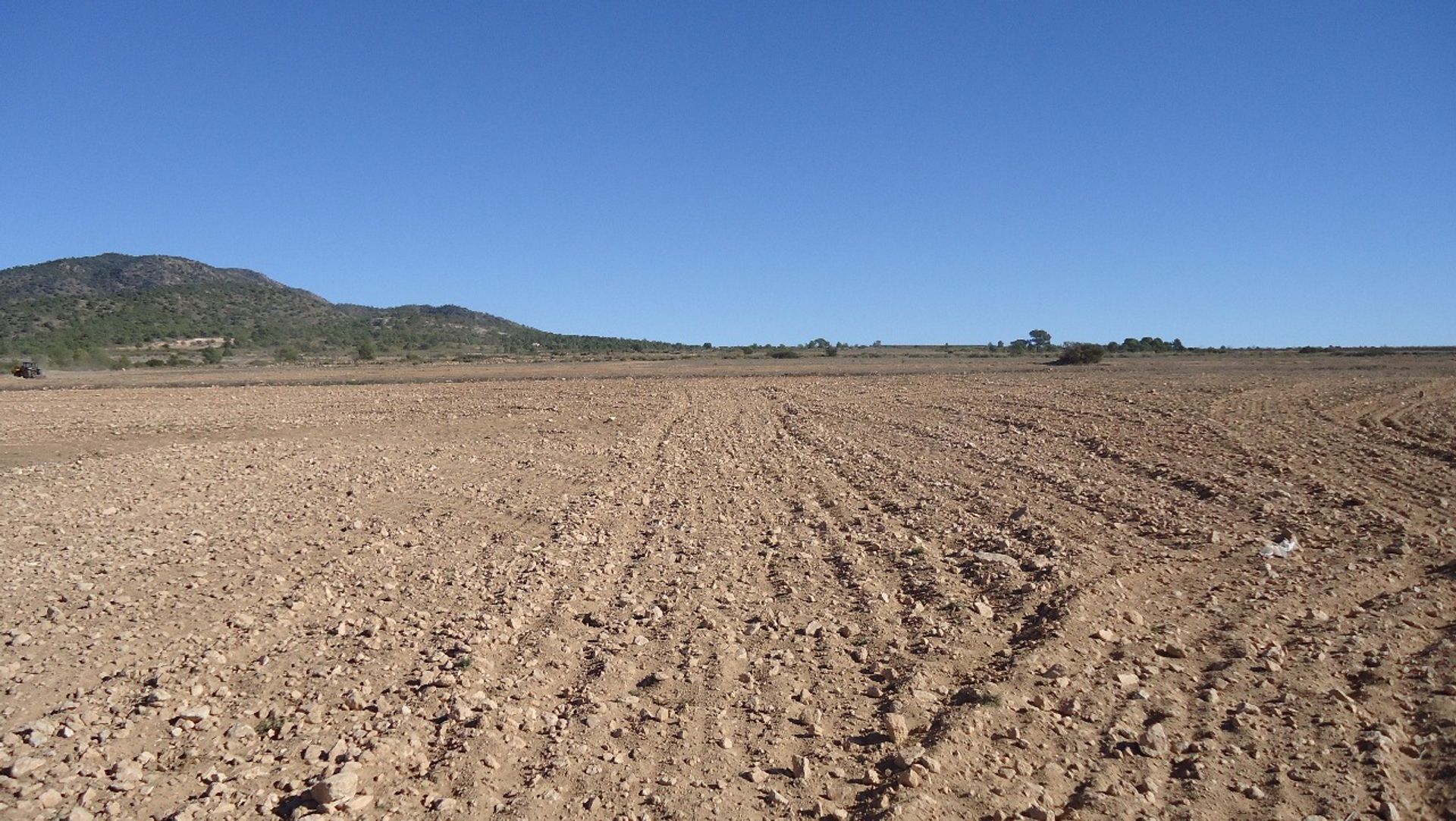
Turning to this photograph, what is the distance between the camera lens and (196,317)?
419 feet

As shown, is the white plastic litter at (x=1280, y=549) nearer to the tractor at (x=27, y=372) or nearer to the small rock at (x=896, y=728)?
the small rock at (x=896, y=728)

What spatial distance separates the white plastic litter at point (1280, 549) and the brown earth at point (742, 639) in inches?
5.0

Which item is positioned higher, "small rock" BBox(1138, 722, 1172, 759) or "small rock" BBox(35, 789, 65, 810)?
"small rock" BBox(1138, 722, 1172, 759)

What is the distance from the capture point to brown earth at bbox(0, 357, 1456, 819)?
4.34 meters

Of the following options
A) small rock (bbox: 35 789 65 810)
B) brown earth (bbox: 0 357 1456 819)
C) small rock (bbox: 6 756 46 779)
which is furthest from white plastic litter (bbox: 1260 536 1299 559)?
small rock (bbox: 6 756 46 779)

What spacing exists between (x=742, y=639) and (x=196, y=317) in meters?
144

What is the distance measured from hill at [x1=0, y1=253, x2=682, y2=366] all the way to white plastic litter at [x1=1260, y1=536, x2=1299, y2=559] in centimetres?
9867

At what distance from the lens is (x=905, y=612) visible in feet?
22.5

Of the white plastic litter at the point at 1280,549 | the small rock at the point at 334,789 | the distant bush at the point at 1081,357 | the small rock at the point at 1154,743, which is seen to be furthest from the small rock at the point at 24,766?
the distant bush at the point at 1081,357

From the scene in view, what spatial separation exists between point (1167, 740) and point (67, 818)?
5.24m

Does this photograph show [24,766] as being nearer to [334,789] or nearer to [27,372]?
[334,789]

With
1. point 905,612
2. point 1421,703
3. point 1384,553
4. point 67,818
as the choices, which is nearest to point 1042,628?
point 905,612

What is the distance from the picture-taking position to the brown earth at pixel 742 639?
434cm

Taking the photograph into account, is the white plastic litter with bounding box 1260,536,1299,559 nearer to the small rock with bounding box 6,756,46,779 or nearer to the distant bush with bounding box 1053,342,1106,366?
the small rock with bounding box 6,756,46,779
